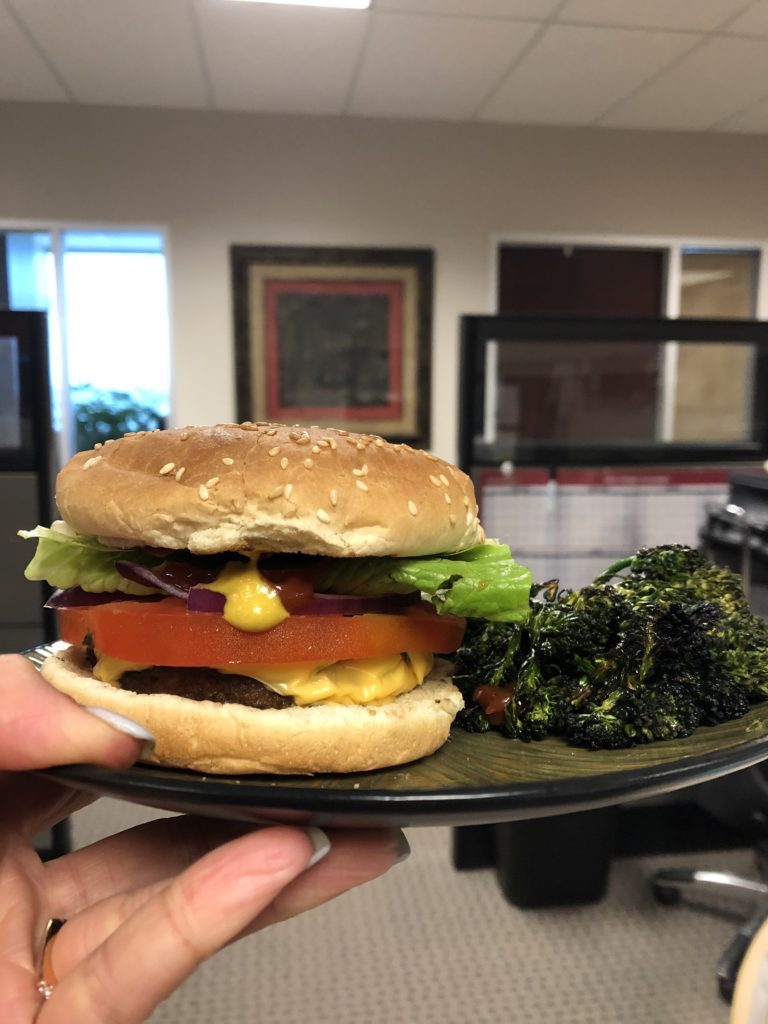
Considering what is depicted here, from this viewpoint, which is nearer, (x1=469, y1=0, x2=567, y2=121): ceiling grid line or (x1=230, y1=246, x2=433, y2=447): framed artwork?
(x1=469, y1=0, x2=567, y2=121): ceiling grid line

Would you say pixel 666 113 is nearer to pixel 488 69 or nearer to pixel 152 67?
pixel 488 69

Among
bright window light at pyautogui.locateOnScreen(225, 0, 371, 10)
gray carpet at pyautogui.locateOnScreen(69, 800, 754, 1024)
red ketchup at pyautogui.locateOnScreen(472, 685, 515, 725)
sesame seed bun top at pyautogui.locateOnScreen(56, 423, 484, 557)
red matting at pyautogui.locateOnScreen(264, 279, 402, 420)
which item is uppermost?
bright window light at pyautogui.locateOnScreen(225, 0, 371, 10)

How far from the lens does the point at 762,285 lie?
567cm

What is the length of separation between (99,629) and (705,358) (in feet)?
17.0

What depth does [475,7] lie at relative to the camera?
12.2 feet

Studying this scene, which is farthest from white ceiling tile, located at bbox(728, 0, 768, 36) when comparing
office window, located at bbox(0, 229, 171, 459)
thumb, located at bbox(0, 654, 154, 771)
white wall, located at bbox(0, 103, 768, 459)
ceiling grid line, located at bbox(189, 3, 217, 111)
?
thumb, located at bbox(0, 654, 154, 771)

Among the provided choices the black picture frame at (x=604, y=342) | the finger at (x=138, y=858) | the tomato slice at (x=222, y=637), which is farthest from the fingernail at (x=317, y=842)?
the black picture frame at (x=604, y=342)

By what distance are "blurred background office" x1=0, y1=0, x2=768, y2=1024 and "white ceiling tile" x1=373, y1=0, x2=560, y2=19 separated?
2 centimetres

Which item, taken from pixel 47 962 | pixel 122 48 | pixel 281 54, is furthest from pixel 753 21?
pixel 47 962

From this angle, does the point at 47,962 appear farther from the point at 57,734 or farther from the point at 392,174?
the point at 392,174

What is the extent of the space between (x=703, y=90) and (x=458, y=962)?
16.9 ft

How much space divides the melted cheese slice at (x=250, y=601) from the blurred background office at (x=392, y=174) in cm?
229

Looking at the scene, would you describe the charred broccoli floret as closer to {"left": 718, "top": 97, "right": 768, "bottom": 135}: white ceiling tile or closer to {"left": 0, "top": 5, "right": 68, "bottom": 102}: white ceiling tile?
{"left": 0, "top": 5, "right": 68, "bottom": 102}: white ceiling tile

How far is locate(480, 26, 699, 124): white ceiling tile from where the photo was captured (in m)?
4.08
